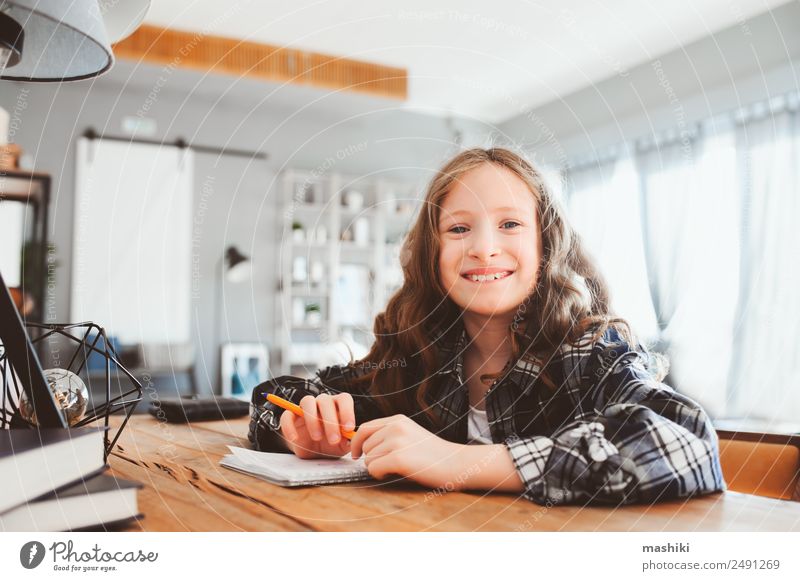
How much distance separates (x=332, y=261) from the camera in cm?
272

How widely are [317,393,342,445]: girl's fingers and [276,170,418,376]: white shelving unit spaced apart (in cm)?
160

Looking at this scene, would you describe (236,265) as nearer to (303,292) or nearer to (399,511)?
(303,292)

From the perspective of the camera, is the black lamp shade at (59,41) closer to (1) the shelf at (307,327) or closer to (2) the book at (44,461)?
(2) the book at (44,461)

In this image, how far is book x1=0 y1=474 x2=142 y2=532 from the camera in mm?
376

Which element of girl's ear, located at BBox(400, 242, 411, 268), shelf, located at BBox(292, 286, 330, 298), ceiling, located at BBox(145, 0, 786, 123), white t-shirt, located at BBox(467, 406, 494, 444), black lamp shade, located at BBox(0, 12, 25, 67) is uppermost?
ceiling, located at BBox(145, 0, 786, 123)

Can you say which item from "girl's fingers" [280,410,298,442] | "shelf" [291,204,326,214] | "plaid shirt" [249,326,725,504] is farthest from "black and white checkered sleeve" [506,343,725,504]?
"shelf" [291,204,326,214]

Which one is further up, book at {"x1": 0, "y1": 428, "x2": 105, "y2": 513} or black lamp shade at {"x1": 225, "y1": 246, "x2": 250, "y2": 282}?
black lamp shade at {"x1": 225, "y1": 246, "x2": 250, "y2": 282}

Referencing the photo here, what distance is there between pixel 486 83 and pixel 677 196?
0.71 meters

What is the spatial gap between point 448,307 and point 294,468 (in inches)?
12.7

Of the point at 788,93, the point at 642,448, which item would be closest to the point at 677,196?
the point at 788,93

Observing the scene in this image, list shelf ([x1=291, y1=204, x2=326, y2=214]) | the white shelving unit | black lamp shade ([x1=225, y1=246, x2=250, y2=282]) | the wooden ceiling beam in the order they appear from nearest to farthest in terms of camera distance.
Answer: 1. the wooden ceiling beam
2. black lamp shade ([x1=225, y1=246, x2=250, y2=282])
3. the white shelving unit
4. shelf ([x1=291, y1=204, x2=326, y2=214])

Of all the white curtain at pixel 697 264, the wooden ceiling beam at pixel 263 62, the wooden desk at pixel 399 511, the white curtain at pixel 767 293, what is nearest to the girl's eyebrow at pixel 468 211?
the wooden desk at pixel 399 511

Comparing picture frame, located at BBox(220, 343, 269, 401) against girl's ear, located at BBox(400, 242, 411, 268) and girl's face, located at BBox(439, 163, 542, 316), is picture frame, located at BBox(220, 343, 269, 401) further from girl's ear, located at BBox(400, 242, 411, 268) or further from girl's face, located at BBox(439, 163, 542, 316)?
girl's face, located at BBox(439, 163, 542, 316)

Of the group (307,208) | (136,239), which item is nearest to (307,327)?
(307,208)
